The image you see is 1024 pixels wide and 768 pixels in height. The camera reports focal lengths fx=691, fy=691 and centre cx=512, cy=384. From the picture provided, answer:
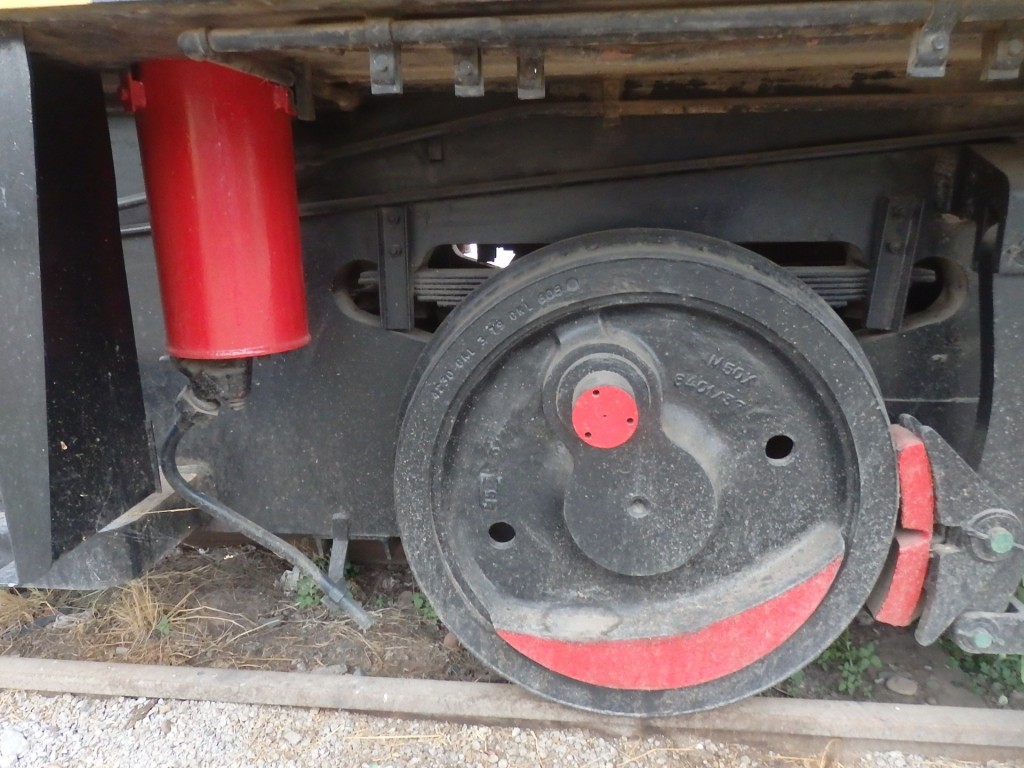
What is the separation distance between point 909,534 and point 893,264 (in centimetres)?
56

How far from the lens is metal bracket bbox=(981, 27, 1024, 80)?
0.95 metres

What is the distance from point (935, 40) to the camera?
897 millimetres

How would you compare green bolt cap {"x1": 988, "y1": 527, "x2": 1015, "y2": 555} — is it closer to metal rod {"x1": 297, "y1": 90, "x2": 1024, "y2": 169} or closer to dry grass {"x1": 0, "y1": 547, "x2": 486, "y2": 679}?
metal rod {"x1": 297, "y1": 90, "x2": 1024, "y2": 169}

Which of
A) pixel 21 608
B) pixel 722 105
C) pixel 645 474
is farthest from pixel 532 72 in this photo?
pixel 21 608

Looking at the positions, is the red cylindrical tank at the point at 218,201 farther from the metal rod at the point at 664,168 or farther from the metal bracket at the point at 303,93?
the metal rod at the point at 664,168

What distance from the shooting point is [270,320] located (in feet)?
4.33

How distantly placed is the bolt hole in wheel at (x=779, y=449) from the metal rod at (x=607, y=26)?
2.47 ft

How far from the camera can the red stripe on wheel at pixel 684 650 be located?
1377 millimetres

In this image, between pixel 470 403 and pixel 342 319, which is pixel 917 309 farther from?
pixel 342 319

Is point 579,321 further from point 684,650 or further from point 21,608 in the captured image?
point 21,608

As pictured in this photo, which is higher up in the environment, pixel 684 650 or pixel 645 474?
pixel 645 474

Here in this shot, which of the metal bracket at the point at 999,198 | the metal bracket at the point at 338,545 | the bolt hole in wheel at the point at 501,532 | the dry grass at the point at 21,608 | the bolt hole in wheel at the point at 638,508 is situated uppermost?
the metal bracket at the point at 999,198

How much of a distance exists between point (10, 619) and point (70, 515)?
3.91 ft

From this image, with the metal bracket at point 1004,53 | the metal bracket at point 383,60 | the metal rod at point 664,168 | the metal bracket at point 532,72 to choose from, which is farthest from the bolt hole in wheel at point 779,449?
the metal bracket at point 383,60
